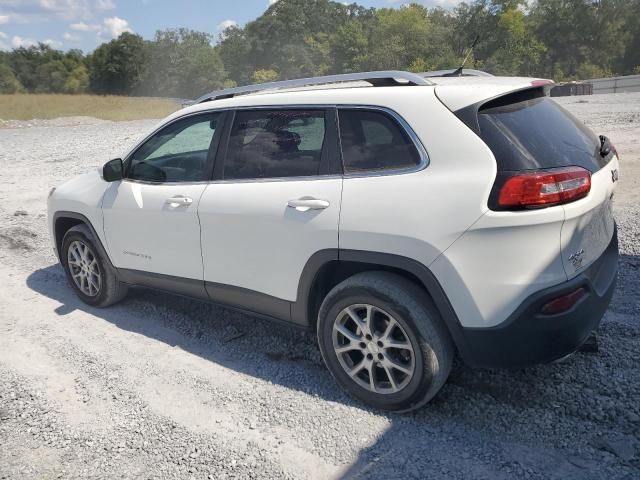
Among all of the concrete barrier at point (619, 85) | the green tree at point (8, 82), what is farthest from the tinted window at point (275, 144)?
the green tree at point (8, 82)

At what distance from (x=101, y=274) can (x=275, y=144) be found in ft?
7.43

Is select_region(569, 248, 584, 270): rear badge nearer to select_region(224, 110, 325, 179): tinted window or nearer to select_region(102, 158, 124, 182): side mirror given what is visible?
select_region(224, 110, 325, 179): tinted window

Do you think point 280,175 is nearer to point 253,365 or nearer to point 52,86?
point 253,365

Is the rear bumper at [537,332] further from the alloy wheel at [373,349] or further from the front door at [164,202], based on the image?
the front door at [164,202]

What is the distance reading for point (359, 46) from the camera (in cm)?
8381

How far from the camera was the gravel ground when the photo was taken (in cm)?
283

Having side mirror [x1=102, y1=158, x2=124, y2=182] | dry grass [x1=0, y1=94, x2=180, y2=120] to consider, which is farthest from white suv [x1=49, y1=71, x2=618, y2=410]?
dry grass [x1=0, y1=94, x2=180, y2=120]

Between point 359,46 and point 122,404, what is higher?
point 359,46

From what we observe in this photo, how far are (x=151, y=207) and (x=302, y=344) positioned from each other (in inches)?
60.1

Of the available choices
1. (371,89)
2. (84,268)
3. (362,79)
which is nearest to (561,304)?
(371,89)

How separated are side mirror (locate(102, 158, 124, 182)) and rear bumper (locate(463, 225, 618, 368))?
3.05 metres

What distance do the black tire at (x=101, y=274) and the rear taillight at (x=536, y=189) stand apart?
11.2 ft

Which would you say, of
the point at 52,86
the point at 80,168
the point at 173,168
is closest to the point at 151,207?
the point at 173,168

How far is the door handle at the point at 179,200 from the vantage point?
3.95 meters
